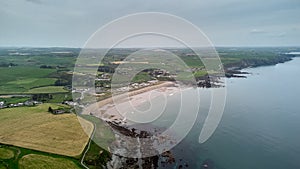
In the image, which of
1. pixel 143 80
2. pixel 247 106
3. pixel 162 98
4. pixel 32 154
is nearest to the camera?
pixel 32 154

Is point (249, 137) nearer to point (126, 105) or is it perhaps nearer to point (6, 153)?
point (126, 105)

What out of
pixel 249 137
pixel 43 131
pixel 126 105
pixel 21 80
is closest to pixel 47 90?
pixel 21 80

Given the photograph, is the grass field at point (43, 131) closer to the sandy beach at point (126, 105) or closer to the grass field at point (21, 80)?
the sandy beach at point (126, 105)

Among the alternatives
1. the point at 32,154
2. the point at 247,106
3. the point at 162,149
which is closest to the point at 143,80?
the point at 247,106

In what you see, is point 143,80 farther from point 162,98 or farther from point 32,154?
point 32,154

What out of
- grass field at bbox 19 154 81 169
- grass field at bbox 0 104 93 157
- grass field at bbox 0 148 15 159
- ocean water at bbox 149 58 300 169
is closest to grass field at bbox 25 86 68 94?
grass field at bbox 0 104 93 157
